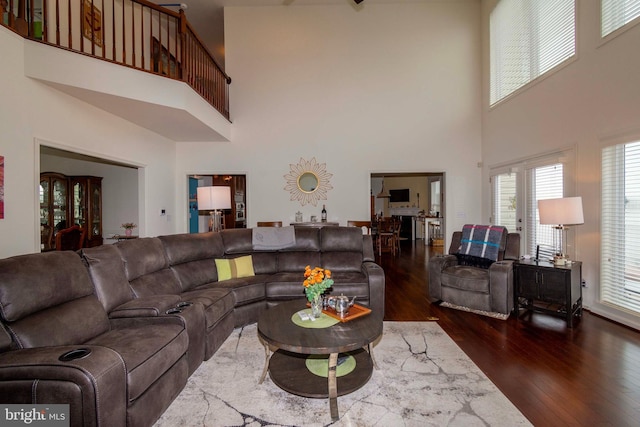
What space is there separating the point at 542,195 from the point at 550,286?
176 centimetres

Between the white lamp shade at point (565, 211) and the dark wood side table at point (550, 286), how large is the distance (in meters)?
0.51

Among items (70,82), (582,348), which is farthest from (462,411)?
(70,82)

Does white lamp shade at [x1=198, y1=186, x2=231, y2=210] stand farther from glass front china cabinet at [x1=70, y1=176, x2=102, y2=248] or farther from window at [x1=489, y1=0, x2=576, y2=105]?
window at [x1=489, y1=0, x2=576, y2=105]

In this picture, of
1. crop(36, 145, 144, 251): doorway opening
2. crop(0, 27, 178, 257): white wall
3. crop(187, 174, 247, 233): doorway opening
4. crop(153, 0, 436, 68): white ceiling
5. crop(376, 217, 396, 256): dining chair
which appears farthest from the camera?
crop(187, 174, 247, 233): doorway opening

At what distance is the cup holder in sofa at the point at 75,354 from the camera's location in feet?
4.77

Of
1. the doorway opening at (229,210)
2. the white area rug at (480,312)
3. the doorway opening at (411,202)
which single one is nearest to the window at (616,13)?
the white area rug at (480,312)

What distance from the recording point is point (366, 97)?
6.45 m

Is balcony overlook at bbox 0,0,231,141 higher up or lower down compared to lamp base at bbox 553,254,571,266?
higher up

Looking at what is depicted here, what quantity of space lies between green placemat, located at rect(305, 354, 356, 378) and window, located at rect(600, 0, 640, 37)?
441 centimetres

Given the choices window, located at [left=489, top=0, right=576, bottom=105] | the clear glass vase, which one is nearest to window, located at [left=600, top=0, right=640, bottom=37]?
window, located at [left=489, top=0, right=576, bottom=105]

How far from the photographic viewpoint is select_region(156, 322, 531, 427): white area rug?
184 centimetres

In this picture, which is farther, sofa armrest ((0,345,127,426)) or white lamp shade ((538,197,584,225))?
white lamp shade ((538,197,584,225))

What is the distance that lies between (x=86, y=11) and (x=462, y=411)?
665 cm

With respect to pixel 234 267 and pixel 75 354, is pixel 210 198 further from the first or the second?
pixel 75 354
